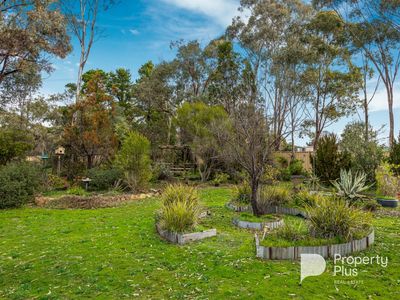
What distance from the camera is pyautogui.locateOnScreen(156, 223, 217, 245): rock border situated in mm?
5453

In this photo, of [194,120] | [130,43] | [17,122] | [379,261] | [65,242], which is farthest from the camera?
[17,122]

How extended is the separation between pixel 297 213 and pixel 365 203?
238 centimetres

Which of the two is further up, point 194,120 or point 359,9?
point 359,9

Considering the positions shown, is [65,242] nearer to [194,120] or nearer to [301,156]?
[194,120]

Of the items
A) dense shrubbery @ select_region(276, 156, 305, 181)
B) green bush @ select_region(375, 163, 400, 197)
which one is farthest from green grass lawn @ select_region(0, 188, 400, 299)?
dense shrubbery @ select_region(276, 156, 305, 181)

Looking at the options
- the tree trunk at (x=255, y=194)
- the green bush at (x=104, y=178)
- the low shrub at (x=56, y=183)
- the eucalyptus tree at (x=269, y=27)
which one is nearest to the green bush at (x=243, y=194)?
the tree trunk at (x=255, y=194)

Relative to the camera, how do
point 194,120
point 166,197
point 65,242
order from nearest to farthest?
point 65,242 < point 166,197 < point 194,120

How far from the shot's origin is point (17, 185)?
953 centimetres

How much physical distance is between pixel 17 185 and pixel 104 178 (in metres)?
3.64

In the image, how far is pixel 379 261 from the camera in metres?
4.32

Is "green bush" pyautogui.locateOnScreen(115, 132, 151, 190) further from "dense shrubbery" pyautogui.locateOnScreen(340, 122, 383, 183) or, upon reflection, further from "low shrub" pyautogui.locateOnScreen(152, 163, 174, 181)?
"dense shrubbery" pyautogui.locateOnScreen(340, 122, 383, 183)

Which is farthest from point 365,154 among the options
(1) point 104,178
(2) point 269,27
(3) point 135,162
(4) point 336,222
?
(2) point 269,27

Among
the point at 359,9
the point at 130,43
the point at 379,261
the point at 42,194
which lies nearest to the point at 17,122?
the point at 130,43

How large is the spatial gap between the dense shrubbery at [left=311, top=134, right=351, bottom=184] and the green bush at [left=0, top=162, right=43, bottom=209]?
37.1 feet
